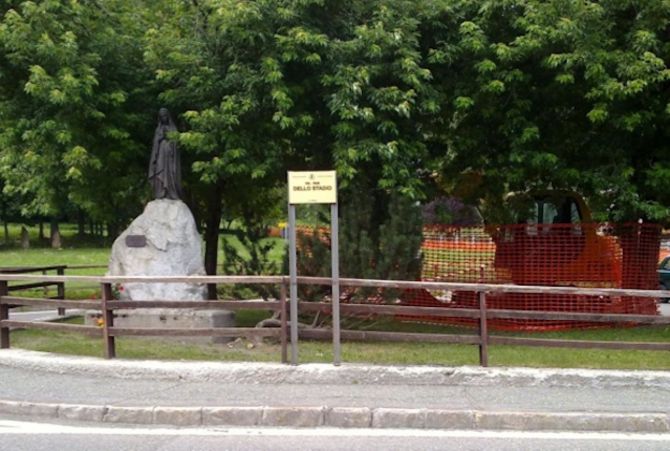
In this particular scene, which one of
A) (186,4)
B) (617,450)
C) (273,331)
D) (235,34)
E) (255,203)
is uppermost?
(186,4)

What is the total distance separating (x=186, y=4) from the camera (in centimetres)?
1232

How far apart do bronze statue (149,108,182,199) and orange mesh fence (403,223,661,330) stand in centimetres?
464

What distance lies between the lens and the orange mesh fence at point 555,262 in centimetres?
1265

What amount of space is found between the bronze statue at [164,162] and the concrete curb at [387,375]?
3905 mm

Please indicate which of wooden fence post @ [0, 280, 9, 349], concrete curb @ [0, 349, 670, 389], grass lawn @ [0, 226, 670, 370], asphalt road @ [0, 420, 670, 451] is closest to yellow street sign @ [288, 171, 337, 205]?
concrete curb @ [0, 349, 670, 389]

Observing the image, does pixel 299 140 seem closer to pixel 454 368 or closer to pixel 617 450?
pixel 454 368

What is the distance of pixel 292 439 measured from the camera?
6.31 m

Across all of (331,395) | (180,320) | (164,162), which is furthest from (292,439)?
(164,162)

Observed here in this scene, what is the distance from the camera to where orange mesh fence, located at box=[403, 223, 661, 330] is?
41.5 feet

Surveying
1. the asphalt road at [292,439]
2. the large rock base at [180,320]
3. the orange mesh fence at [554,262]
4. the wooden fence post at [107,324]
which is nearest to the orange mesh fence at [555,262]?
the orange mesh fence at [554,262]

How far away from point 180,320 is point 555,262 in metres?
6.77

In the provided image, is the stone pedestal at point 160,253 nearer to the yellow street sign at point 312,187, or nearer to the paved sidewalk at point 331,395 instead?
the paved sidewalk at point 331,395

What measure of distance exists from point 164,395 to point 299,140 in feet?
17.0

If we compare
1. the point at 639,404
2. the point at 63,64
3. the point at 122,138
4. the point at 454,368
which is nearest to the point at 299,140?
the point at 122,138
